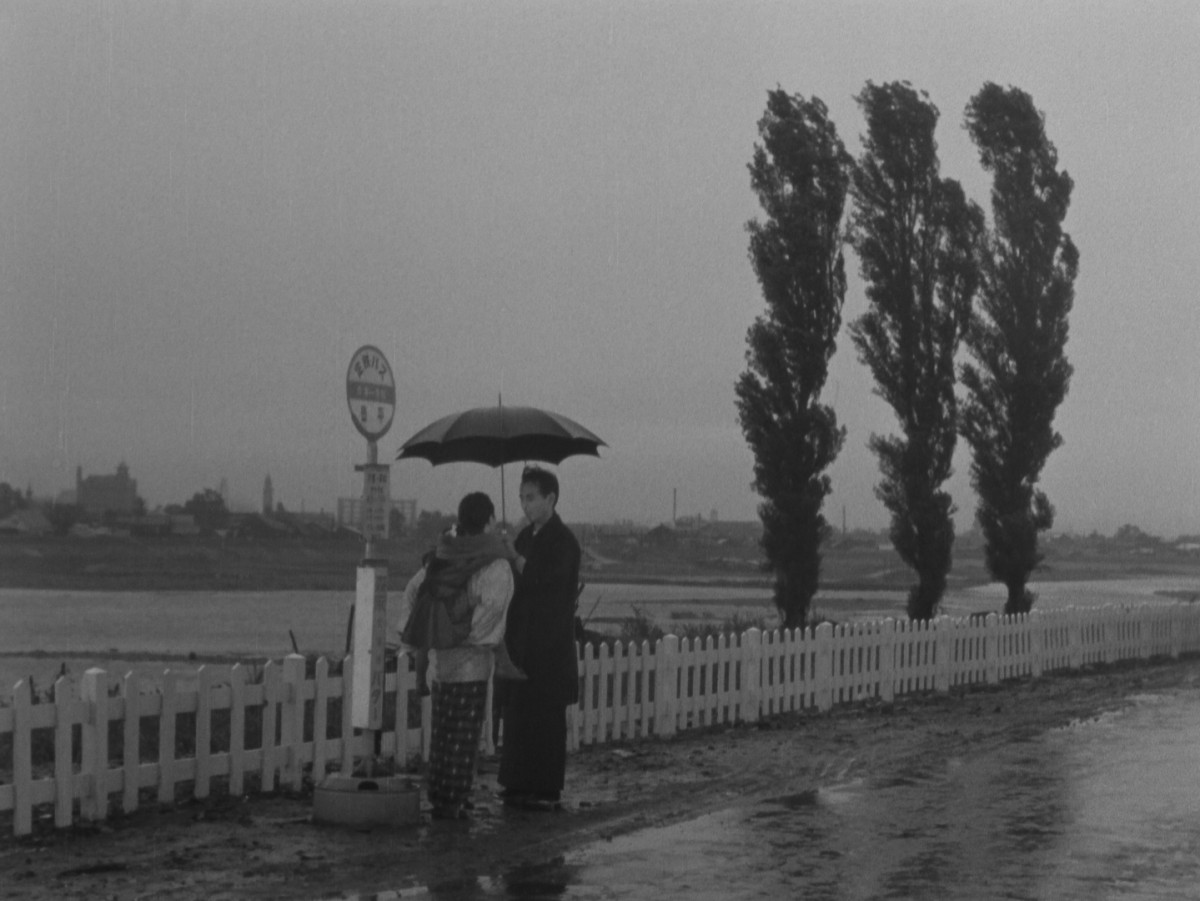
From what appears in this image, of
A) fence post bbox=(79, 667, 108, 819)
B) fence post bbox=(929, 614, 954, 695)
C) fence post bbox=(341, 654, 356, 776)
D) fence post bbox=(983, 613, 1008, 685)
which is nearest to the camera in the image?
fence post bbox=(79, 667, 108, 819)

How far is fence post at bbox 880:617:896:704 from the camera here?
1983cm

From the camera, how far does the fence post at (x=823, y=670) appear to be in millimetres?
18359

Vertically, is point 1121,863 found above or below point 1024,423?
below

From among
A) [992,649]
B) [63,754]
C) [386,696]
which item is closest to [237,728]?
[63,754]

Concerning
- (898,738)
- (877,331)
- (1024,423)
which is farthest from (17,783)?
(1024,423)

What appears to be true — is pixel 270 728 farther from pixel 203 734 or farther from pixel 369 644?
pixel 369 644

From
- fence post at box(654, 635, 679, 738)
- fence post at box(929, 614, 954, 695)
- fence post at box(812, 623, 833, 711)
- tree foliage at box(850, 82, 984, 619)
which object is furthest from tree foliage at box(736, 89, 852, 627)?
fence post at box(654, 635, 679, 738)

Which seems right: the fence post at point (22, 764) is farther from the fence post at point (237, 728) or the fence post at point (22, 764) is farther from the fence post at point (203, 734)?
the fence post at point (237, 728)

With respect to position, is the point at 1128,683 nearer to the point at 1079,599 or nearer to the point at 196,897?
the point at 196,897

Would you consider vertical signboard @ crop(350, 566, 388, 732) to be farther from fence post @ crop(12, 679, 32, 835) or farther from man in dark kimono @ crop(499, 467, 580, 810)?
fence post @ crop(12, 679, 32, 835)

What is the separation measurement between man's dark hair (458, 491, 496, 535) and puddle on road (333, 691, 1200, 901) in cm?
185

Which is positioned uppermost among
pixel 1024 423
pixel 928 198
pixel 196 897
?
pixel 928 198

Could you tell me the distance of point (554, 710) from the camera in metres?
11.1

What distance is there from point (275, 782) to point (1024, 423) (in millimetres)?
25050
